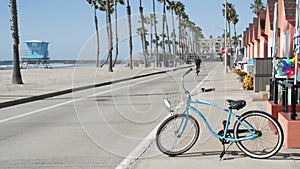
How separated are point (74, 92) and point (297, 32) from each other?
16.3 metres

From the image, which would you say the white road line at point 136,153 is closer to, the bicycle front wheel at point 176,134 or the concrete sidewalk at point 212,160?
the concrete sidewalk at point 212,160

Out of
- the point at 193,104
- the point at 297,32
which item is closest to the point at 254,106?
the point at 297,32

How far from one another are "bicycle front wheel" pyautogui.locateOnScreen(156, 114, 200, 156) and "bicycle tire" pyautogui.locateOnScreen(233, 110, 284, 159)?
0.73 meters

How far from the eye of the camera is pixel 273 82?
32.6 feet

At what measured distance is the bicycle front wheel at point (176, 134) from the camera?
23.9 ft

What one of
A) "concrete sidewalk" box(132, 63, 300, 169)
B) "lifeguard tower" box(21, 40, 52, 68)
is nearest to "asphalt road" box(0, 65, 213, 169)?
"concrete sidewalk" box(132, 63, 300, 169)

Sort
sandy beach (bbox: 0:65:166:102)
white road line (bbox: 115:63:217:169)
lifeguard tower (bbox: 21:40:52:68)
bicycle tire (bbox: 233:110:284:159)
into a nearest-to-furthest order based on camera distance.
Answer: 1. white road line (bbox: 115:63:217:169)
2. bicycle tire (bbox: 233:110:284:159)
3. sandy beach (bbox: 0:65:166:102)
4. lifeguard tower (bbox: 21:40:52:68)

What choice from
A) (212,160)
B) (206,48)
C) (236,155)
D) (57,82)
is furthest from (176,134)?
(57,82)

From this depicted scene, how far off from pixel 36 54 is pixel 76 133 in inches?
2803

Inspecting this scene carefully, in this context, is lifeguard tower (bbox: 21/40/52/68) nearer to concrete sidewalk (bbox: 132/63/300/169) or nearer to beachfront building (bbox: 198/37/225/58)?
beachfront building (bbox: 198/37/225/58)

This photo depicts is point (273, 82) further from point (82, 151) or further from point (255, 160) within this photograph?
point (82, 151)

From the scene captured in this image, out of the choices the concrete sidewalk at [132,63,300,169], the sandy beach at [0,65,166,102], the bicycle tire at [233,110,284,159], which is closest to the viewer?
the concrete sidewalk at [132,63,300,169]

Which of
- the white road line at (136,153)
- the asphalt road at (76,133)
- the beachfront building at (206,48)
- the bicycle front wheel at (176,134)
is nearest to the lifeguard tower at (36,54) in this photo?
the beachfront building at (206,48)

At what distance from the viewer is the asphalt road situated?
730 centimetres
